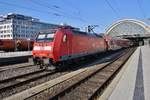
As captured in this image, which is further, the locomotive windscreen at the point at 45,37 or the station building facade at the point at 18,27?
the station building facade at the point at 18,27

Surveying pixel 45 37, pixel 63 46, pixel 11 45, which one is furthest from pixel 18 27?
pixel 63 46

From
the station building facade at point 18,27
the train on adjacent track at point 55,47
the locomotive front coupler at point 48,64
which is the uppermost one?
the station building facade at point 18,27

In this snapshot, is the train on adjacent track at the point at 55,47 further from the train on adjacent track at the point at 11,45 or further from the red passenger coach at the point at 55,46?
the train on adjacent track at the point at 11,45

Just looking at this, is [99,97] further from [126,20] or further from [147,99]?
[126,20]

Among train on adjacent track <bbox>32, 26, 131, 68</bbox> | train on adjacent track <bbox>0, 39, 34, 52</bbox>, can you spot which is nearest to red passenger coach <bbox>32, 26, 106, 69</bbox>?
train on adjacent track <bbox>32, 26, 131, 68</bbox>

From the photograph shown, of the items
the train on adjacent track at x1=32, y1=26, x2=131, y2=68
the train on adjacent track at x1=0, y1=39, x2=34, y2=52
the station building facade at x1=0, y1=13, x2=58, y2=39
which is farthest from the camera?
the station building facade at x1=0, y1=13, x2=58, y2=39

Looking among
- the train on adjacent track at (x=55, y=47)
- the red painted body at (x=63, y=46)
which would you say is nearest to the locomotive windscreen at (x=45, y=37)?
the train on adjacent track at (x=55, y=47)

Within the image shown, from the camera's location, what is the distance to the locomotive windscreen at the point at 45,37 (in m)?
17.0

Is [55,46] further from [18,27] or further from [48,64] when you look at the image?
[18,27]

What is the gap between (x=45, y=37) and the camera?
57.2 ft

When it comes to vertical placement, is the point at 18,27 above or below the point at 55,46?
above

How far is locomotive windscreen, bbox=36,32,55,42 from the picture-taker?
55.7 feet

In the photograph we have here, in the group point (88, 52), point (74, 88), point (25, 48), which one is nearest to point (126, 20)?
point (25, 48)

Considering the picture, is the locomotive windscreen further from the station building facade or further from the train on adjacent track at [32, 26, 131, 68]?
the station building facade
